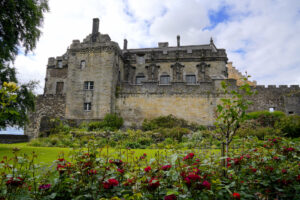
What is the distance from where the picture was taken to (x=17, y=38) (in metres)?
13.0

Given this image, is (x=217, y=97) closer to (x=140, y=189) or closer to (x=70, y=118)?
(x=70, y=118)

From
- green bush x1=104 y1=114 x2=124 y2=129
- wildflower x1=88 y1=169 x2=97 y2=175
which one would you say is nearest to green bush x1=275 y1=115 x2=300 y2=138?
green bush x1=104 y1=114 x2=124 y2=129

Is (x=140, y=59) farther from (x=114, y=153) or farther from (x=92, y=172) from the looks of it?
(x=92, y=172)

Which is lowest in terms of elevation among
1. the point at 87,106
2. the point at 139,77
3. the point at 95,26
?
the point at 87,106

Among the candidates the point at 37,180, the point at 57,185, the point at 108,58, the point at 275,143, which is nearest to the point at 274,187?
the point at 275,143

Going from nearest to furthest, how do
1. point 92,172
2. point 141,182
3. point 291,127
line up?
point 141,182, point 92,172, point 291,127

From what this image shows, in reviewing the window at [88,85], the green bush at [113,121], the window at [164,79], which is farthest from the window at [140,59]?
the green bush at [113,121]

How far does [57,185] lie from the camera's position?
10.2 ft

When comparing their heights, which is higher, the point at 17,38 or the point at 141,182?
the point at 17,38

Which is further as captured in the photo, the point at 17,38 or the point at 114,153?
the point at 17,38

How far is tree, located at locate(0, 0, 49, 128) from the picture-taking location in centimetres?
1194

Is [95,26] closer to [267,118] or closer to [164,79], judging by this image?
[164,79]

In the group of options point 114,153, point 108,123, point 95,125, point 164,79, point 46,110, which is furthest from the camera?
point 164,79

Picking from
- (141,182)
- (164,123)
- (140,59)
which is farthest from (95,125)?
(141,182)
